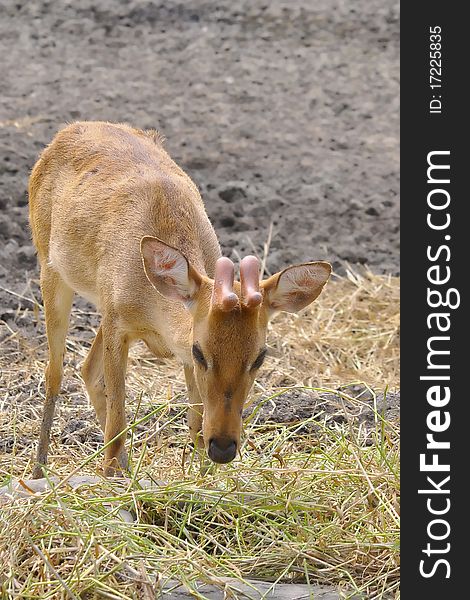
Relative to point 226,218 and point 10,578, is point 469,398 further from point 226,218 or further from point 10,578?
point 226,218

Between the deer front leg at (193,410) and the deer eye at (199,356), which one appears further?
the deer front leg at (193,410)

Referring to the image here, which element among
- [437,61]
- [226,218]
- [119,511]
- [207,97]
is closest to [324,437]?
[119,511]

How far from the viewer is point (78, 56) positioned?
17.2 metres

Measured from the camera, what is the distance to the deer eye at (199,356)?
18.8ft

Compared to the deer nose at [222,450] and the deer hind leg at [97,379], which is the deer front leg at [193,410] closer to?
the deer hind leg at [97,379]

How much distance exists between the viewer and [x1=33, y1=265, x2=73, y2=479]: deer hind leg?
757cm

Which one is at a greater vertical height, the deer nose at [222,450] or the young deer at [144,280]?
the young deer at [144,280]

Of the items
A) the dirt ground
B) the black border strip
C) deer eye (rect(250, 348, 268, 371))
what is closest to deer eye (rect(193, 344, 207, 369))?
deer eye (rect(250, 348, 268, 371))

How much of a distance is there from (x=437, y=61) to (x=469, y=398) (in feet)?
6.02

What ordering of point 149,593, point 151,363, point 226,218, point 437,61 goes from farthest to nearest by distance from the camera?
1. point 226,218
2. point 151,363
3. point 437,61
4. point 149,593

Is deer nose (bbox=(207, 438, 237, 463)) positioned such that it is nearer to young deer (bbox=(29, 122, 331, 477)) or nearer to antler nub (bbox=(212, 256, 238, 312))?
young deer (bbox=(29, 122, 331, 477))

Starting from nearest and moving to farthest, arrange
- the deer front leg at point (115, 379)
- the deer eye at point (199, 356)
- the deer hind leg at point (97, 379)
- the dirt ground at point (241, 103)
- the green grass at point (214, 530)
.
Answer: the green grass at point (214, 530)
the deer eye at point (199, 356)
the deer front leg at point (115, 379)
the deer hind leg at point (97, 379)
the dirt ground at point (241, 103)

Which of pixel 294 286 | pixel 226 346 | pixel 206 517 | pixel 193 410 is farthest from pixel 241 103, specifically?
pixel 226 346

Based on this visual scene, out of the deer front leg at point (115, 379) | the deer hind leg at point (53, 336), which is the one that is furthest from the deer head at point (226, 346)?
the deer hind leg at point (53, 336)
